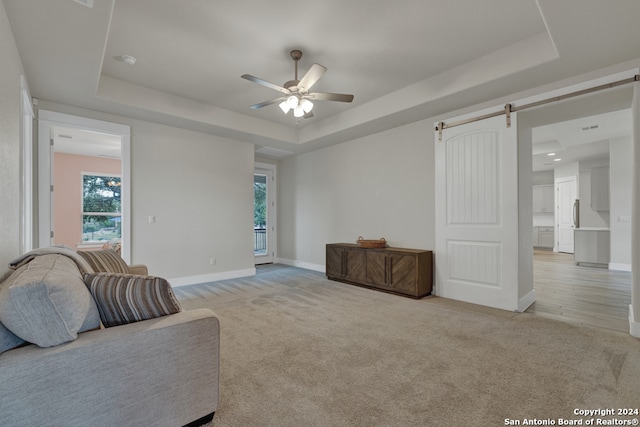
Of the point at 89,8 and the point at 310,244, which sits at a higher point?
the point at 89,8

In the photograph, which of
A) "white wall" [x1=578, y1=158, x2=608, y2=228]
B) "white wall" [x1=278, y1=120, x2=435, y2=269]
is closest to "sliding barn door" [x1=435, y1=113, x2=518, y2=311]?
"white wall" [x1=278, y1=120, x2=435, y2=269]

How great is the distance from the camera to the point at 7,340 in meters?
1.15

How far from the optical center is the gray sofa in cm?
111

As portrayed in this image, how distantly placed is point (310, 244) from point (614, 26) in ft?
17.6

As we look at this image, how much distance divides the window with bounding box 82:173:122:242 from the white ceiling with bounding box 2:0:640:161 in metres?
4.30

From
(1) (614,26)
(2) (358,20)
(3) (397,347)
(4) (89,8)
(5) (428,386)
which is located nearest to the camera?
(5) (428,386)

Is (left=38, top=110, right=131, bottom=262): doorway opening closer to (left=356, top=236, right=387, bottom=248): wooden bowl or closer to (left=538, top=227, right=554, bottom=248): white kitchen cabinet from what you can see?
(left=356, top=236, right=387, bottom=248): wooden bowl

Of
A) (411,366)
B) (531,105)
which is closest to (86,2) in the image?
(411,366)

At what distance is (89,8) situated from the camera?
Answer: 7.02ft

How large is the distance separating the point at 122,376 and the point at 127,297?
347mm

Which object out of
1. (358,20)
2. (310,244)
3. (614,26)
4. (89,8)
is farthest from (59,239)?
(614,26)

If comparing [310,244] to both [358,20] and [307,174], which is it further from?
[358,20]

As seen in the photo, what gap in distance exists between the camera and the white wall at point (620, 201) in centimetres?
612

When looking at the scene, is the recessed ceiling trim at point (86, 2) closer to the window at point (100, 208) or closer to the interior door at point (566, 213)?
the window at point (100, 208)
